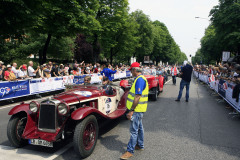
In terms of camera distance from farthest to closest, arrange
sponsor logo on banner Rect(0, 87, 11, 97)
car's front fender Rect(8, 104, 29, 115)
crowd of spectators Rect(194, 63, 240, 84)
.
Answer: sponsor logo on banner Rect(0, 87, 11, 97) → crowd of spectators Rect(194, 63, 240, 84) → car's front fender Rect(8, 104, 29, 115)

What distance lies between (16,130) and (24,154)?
54cm

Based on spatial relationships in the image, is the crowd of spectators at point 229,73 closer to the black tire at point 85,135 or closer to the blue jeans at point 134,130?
the blue jeans at point 134,130

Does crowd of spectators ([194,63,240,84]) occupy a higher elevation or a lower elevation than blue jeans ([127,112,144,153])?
higher

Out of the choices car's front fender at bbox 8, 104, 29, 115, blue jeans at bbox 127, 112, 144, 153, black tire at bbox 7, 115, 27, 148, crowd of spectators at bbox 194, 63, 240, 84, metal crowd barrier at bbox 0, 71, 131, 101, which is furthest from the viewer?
metal crowd barrier at bbox 0, 71, 131, 101

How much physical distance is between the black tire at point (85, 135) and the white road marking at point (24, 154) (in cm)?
56

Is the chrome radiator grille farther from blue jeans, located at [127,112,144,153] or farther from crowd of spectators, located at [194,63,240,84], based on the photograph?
crowd of spectators, located at [194,63,240,84]

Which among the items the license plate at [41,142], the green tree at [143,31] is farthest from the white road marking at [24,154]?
the green tree at [143,31]

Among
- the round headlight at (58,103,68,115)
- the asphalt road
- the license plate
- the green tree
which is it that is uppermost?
the green tree

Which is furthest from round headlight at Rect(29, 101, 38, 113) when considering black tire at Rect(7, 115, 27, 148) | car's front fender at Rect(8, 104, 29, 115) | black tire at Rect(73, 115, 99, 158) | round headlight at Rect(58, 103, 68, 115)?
black tire at Rect(73, 115, 99, 158)

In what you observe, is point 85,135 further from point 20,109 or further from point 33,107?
point 20,109

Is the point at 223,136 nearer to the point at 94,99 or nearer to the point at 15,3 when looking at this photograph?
the point at 94,99

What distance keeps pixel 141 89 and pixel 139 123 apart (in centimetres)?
74

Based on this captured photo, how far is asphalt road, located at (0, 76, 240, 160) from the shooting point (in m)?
3.74

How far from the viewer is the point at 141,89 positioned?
356cm
